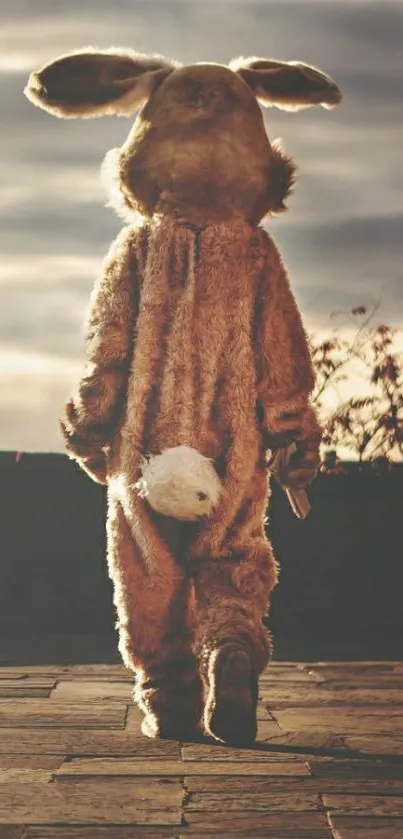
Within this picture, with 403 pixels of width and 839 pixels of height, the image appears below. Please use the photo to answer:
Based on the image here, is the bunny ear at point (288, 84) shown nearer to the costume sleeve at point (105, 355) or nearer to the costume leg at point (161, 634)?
the costume sleeve at point (105, 355)

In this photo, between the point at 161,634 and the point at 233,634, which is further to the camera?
the point at 161,634

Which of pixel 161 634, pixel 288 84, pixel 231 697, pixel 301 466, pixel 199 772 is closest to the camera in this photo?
pixel 199 772

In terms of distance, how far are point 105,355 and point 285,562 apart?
2.79 meters

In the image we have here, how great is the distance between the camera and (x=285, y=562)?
6602 millimetres

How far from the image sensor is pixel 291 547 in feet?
21.7

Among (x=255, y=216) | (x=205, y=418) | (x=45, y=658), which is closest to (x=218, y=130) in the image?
(x=255, y=216)

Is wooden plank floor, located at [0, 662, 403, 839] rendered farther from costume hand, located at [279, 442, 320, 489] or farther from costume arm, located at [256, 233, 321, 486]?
costume arm, located at [256, 233, 321, 486]

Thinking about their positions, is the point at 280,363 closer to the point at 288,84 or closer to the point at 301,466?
the point at 301,466

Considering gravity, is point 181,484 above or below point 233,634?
above

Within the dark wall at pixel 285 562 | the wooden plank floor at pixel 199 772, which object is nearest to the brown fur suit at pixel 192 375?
the wooden plank floor at pixel 199 772

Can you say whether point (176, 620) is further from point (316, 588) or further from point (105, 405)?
point (316, 588)

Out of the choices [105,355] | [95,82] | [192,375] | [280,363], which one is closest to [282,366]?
[280,363]

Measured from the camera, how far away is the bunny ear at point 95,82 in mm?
4219

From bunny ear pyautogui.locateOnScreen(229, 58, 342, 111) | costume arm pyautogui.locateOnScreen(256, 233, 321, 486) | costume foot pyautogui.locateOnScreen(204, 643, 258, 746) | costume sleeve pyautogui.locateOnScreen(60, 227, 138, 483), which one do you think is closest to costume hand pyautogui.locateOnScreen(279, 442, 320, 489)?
costume arm pyautogui.locateOnScreen(256, 233, 321, 486)
